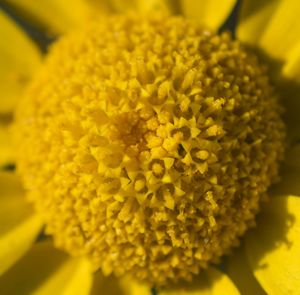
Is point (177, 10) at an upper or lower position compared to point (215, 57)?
upper

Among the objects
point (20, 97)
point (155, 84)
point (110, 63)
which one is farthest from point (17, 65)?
point (155, 84)

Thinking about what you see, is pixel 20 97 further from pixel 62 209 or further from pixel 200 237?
pixel 200 237

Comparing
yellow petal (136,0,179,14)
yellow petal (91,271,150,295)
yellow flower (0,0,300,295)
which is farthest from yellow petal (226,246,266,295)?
yellow petal (136,0,179,14)

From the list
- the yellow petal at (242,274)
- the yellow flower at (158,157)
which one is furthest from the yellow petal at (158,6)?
the yellow petal at (242,274)

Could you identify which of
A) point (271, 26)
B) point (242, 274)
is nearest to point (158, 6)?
point (271, 26)

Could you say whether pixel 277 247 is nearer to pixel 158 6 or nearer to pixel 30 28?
pixel 158 6

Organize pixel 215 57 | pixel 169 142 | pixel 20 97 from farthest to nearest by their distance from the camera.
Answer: pixel 20 97 → pixel 215 57 → pixel 169 142

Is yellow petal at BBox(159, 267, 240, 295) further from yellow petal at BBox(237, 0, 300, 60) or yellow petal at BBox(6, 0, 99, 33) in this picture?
yellow petal at BBox(6, 0, 99, 33)
